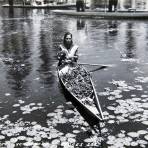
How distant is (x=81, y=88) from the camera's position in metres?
10.8

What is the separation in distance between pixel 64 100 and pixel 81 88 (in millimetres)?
743

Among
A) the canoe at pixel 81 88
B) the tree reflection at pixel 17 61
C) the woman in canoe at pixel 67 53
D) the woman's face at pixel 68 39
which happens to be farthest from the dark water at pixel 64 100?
the woman's face at pixel 68 39

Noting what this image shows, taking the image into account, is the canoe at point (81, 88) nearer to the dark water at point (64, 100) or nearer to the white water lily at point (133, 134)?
the dark water at point (64, 100)

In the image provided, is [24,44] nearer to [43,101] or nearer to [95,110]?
[43,101]

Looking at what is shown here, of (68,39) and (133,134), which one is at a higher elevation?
(68,39)

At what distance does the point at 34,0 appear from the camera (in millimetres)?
79188

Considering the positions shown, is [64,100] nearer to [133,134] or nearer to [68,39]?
[68,39]

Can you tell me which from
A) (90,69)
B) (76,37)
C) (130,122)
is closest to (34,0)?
(76,37)

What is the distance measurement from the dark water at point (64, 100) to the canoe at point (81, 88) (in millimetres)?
416

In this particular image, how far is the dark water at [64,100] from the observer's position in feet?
27.8

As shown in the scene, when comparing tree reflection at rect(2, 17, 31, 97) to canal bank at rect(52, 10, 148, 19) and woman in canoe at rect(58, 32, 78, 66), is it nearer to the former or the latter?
woman in canoe at rect(58, 32, 78, 66)

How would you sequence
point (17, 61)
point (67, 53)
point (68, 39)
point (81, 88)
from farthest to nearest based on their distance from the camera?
1. point (17, 61)
2. point (67, 53)
3. point (68, 39)
4. point (81, 88)

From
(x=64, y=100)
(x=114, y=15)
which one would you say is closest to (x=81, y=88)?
(x=64, y=100)

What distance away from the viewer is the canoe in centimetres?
915
